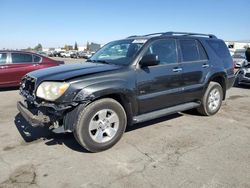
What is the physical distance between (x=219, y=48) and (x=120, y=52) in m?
2.83

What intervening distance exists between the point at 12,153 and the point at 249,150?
3.73m

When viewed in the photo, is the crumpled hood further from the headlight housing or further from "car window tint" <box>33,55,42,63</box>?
"car window tint" <box>33,55,42,63</box>

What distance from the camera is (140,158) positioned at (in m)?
3.73

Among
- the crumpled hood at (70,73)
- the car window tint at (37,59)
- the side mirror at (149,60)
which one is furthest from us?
the car window tint at (37,59)

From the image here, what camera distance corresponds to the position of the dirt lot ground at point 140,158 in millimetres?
3133

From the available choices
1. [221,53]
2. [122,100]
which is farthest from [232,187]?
[221,53]

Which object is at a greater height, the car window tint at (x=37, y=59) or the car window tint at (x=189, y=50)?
the car window tint at (x=189, y=50)

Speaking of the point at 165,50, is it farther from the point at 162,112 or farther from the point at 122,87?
the point at 122,87

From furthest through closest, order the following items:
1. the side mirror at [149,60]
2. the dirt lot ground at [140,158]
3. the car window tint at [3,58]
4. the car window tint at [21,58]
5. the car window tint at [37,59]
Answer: the car window tint at [37,59] < the car window tint at [21,58] < the car window tint at [3,58] < the side mirror at [149,60] < the dirt lot ground at [140,158]

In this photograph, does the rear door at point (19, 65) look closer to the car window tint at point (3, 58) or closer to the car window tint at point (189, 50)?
the car window tint at point (3, 58)

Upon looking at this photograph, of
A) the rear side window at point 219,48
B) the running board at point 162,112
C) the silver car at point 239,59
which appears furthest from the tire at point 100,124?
the silver car at point 239,59

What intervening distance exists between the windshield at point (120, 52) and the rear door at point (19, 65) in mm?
4824

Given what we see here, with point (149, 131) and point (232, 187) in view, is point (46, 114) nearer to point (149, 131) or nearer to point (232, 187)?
point (149, 131)

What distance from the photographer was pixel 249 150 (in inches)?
160
